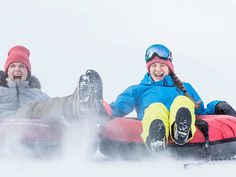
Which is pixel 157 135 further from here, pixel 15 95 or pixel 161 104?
pixel 15 95

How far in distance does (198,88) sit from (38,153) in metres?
7.81

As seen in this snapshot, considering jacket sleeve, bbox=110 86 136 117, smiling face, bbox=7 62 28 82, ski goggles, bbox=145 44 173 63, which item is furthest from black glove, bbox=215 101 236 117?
smiling face, bbox=7 62 28 82

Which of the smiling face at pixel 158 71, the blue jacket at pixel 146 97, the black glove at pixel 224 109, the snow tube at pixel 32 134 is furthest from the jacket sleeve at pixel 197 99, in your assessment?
the snow tube at pixel 32 134

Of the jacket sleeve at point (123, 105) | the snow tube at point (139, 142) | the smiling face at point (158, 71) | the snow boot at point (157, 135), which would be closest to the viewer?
the snow boot at point (157, 135)

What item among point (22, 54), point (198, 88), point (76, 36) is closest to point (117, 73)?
point (198, 88)

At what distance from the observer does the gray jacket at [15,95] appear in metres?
4.09

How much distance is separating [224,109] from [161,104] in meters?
1.06

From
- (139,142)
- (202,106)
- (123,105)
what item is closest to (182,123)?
(139,142)

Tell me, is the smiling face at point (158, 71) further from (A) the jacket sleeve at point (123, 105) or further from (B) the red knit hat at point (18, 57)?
(B) the red knit hat at point (18, 57)

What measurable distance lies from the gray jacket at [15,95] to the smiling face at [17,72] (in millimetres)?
74

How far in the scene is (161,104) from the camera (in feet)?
10.8

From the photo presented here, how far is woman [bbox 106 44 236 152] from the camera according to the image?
3135mm

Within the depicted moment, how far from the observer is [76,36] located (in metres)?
15.8

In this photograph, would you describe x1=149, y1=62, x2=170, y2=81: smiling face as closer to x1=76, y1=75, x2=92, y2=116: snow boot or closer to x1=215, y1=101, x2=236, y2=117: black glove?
x1=215, y1=101, x2=236, y2=117: black glove
